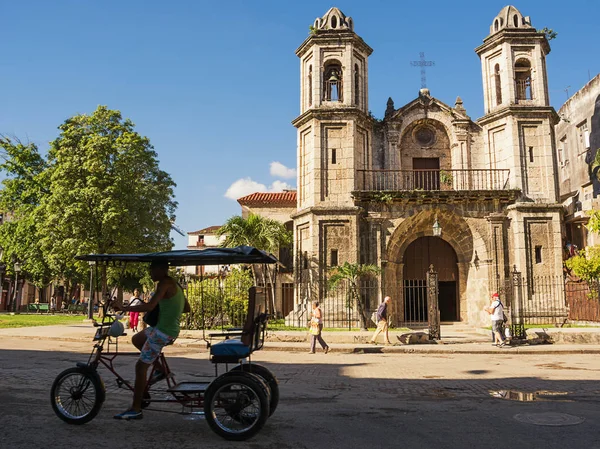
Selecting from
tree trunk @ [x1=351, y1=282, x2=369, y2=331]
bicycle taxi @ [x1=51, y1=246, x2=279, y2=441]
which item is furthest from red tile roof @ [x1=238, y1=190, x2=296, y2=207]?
bicycle taxi @ [x1=51, y1=246, x2=279, y2=441]

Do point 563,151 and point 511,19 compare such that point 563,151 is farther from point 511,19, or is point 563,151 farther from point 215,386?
point 215,386

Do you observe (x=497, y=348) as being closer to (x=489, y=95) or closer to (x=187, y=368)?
(x=187, y=368)

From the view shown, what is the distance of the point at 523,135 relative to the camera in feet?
75.8

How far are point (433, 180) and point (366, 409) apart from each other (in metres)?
20.0

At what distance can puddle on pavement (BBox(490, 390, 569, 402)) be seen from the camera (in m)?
7.29

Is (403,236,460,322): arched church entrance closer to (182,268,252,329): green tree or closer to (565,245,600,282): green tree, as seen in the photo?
(565,245,600,282): green tree

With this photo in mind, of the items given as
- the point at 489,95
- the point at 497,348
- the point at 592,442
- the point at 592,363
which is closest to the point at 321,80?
the point at 489,95

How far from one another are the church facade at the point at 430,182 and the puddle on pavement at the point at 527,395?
13242 millimetres

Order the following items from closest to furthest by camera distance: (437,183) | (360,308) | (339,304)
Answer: (360,308)
(339,304)
(437,183)

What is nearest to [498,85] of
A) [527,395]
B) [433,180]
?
[433,180]

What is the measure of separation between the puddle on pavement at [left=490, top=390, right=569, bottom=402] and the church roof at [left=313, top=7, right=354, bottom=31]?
19881 mm

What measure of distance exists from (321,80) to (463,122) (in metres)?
7.27

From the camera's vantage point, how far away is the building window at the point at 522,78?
24047mm

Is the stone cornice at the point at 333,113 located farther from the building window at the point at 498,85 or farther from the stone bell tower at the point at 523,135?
the building window at the point at 498,85
